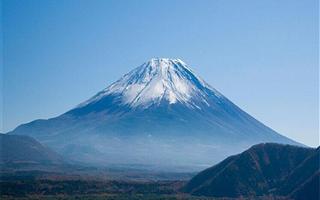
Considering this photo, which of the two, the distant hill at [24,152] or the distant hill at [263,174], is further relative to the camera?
the distant hill at [24,152]

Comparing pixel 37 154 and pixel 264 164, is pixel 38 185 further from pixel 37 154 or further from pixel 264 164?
pixel 37 154

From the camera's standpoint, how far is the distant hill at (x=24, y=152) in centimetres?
16790

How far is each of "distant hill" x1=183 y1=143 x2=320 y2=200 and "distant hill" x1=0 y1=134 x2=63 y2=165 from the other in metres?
81.5

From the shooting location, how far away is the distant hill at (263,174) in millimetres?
89750

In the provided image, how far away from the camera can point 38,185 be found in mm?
97438

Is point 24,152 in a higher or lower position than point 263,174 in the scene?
higher

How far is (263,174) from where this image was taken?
96.6 meters

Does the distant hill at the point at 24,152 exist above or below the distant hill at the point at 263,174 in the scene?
above

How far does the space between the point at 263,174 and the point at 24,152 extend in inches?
4001

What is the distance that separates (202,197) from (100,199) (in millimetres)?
17052

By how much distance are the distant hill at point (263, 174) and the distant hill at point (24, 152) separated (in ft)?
267

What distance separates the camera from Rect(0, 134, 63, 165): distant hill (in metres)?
168

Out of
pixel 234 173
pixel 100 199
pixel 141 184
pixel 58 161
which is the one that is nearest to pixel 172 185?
pixel 141 184

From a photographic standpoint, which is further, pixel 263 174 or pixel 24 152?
pixel 24 152
